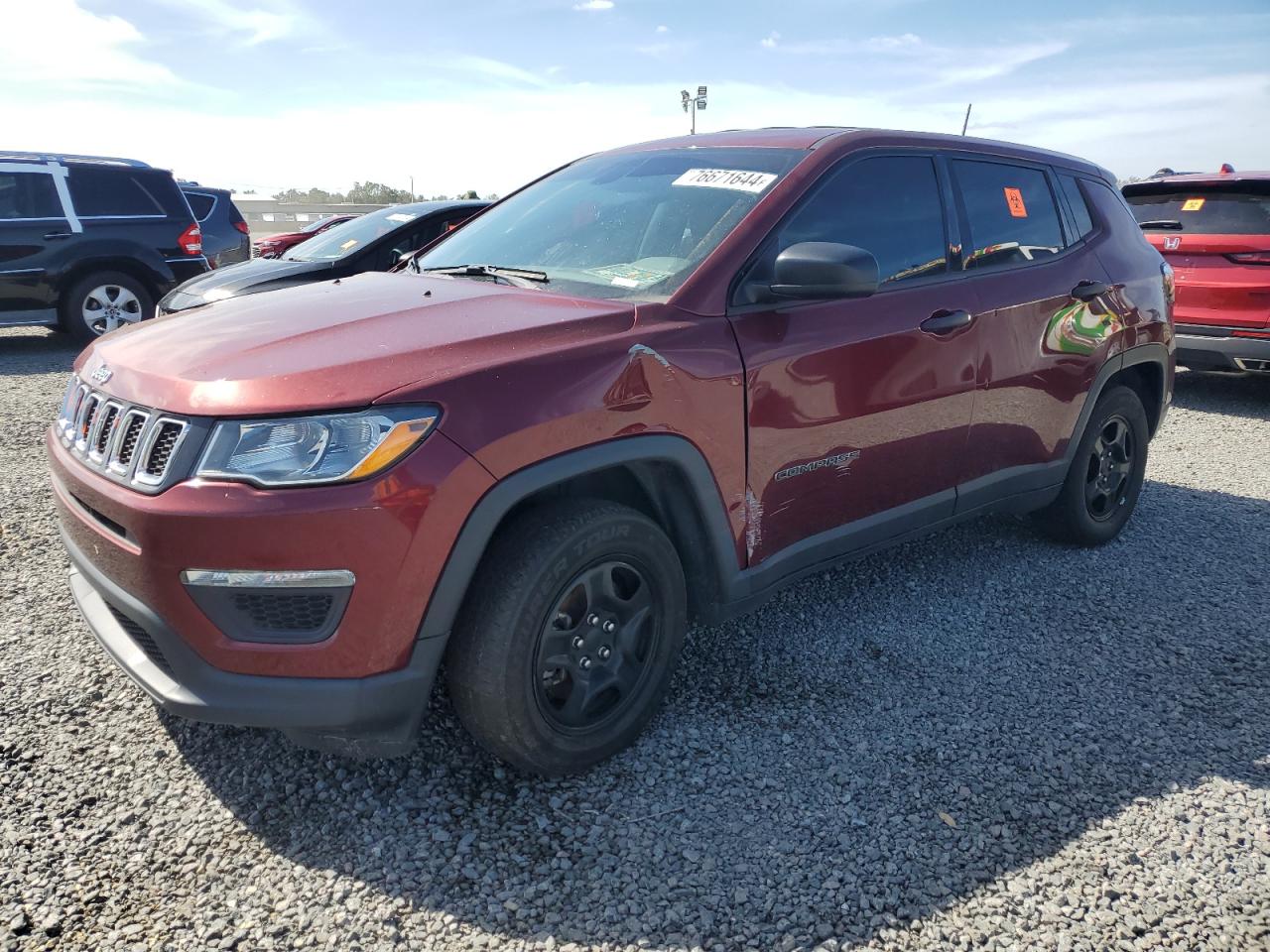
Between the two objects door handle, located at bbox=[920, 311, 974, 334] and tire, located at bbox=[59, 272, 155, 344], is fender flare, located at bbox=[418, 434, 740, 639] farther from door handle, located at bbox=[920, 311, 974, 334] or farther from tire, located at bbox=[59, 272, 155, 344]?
tire, located at bbox=[59, 272, 155, 344]

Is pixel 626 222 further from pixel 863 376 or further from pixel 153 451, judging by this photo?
pixel 153 451

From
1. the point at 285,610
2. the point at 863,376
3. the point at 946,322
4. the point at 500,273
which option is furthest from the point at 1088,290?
the point at 285,610

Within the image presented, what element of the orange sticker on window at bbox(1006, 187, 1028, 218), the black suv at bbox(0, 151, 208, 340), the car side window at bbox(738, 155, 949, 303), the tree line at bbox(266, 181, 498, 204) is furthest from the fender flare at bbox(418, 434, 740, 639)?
the tree line at bbox(266, 181, 498, 204)

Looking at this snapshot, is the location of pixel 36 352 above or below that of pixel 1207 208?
below

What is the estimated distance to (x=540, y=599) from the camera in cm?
233

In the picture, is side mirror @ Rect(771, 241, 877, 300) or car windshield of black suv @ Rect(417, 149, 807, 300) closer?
side mirror @ Rect(771, 241, 877, 300)

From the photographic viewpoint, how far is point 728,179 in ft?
10.2

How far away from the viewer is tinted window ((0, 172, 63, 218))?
8.91 metres

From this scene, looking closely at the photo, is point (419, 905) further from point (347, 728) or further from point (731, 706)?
point (731, 706)

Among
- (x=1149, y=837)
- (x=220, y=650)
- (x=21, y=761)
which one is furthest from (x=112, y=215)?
(x=1149, y=837)

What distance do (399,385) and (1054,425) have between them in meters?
2.98

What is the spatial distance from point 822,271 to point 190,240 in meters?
9.18

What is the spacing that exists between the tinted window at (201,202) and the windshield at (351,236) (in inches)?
180

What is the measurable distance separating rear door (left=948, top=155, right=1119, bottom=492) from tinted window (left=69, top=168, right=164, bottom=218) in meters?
9.01
